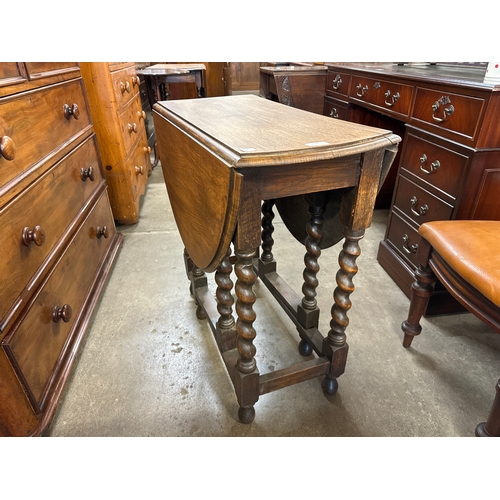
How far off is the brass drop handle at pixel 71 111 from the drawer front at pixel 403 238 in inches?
61.9

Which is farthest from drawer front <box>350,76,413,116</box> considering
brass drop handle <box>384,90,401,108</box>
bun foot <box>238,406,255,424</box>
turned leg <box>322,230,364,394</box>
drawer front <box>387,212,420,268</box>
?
bun foot <box>238,406,255,424</box>

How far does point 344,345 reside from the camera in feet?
3.96

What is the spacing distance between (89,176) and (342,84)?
1722mm

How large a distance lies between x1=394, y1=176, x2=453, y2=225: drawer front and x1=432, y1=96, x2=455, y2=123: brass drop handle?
1.01 feet

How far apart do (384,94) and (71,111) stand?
1513mm

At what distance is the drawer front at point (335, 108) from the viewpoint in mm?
2469

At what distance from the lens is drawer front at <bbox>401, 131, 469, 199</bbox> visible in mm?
1390

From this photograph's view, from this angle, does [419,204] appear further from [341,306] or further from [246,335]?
[246,335]

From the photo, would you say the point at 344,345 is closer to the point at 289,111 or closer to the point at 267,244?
the point at 267,244

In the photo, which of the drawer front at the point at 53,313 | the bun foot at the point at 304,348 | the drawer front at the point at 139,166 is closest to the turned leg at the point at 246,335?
the bun foot at the point at 304,348

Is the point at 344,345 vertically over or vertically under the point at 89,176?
under

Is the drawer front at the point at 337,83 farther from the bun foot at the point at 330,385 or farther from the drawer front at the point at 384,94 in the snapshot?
the bun foot at the point at 330,385

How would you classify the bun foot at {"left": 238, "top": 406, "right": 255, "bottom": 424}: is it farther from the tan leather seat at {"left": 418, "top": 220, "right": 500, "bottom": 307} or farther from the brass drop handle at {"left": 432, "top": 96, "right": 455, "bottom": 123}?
the brass drop handle at {"left": 432, "top": 96, "right": 455, "bottom": 123}
